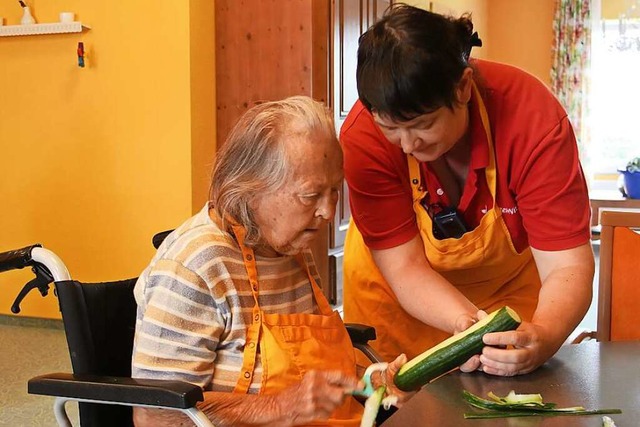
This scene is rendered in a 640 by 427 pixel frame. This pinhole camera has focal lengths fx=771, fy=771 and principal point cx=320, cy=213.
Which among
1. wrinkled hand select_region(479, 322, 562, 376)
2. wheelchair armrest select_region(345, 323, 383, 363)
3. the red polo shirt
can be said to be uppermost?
the red polo shirt

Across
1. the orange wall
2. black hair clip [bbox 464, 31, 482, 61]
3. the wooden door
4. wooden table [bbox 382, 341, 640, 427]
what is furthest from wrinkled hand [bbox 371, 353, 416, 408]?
the orange wall

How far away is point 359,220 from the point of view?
150 cm

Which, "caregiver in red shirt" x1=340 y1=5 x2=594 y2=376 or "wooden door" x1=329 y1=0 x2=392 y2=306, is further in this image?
"wooden door" x1=329 y1=0 x2=392 y2=306

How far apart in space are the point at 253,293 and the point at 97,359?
0.28m

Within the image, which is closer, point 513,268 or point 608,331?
point 513,268

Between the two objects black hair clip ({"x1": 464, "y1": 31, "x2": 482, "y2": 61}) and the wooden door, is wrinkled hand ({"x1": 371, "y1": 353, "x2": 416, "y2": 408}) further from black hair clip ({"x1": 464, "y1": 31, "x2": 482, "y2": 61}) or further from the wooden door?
the wooden door

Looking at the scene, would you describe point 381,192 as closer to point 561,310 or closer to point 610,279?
point 561,310

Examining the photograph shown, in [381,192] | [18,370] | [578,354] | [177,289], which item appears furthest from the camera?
[18,370]

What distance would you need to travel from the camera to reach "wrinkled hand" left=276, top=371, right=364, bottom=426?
112 cm

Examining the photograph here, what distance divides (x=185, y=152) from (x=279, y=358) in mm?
2576

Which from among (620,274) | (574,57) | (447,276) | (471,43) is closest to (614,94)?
(574,57)

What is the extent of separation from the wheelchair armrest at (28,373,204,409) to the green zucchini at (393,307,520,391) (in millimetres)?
308

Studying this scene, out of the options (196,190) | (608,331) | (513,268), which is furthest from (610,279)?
(196,190)

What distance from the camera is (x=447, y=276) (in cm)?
163
